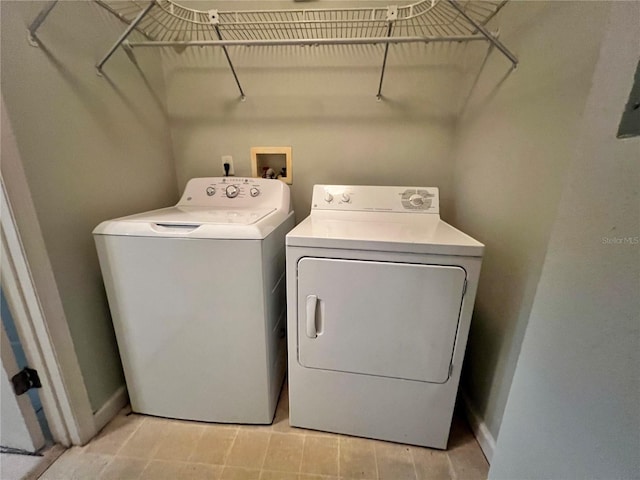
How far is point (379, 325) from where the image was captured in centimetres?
101

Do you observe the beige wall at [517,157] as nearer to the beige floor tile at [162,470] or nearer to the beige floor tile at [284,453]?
the beige floor tile at [284,453]

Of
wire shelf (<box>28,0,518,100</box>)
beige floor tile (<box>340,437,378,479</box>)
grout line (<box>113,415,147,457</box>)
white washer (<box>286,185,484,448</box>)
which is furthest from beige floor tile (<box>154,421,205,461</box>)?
wire shelf (<box>28,0,518,100</box>)

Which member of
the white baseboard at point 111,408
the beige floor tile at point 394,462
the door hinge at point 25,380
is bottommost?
the beige floor tile at point 394,462

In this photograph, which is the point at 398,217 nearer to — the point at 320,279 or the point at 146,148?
the point at 320,279

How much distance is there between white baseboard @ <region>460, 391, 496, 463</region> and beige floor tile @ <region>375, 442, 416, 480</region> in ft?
1.07

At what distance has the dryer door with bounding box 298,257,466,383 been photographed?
945 mm

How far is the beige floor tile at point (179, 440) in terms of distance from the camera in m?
1.12

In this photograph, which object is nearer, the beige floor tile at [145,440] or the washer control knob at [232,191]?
the beige floor tile at [145,440]

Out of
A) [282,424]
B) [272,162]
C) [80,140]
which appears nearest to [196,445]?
[282,424]

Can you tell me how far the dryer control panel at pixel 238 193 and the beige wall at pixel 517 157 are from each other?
41.6 inches

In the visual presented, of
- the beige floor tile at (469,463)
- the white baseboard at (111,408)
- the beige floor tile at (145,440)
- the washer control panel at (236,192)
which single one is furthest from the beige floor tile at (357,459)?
the washer control panel at (236,192)

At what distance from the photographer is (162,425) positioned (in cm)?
126

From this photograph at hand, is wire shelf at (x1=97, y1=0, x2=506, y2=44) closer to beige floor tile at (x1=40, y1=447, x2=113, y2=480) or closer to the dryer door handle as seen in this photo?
the dryer door handle

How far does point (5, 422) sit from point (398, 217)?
78.6 inches
